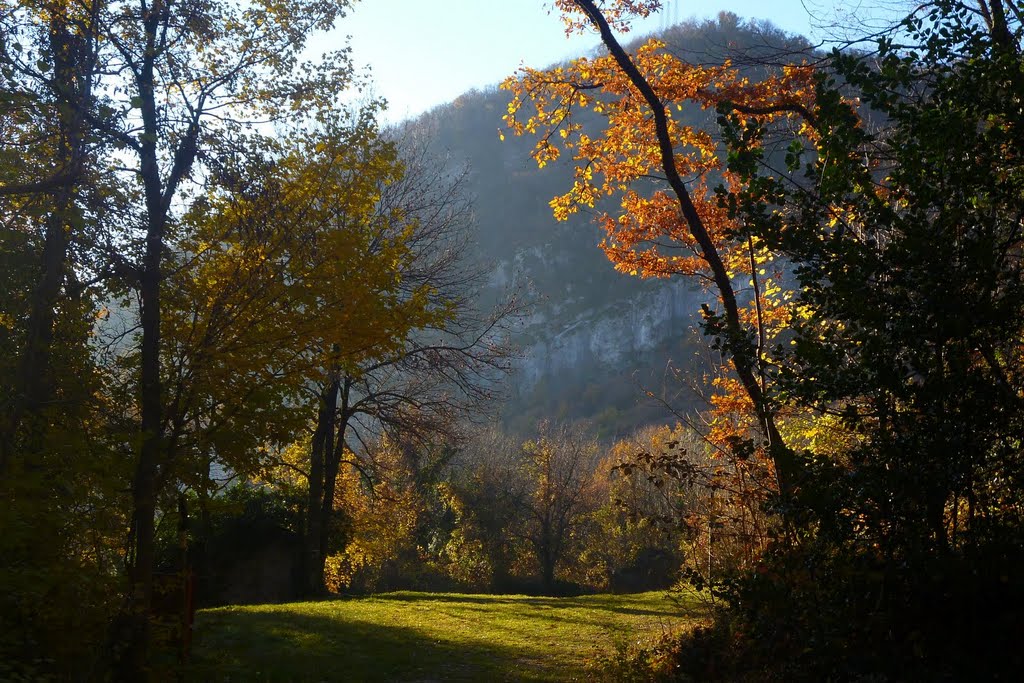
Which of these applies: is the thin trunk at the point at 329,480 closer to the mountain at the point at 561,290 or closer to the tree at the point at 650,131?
the tree at the point at 650,131

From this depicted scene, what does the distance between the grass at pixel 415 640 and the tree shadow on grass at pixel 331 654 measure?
1 cm

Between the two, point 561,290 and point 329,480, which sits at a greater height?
point 561,290

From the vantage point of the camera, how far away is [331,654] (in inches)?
376

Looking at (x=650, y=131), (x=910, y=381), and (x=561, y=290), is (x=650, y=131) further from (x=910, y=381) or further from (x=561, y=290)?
(x=561, y=290)

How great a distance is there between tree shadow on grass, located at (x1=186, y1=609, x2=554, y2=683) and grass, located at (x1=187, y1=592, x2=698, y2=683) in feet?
0.04

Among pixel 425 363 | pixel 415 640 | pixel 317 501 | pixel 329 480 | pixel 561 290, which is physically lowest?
pixel 415 640

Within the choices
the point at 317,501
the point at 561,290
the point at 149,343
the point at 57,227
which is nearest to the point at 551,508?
the point at 317,501

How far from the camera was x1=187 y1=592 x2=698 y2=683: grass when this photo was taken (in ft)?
28.1

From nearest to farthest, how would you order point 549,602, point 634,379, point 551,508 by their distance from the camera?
point 634,379, point 549,602, point 551,508

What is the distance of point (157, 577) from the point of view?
7.20 meters

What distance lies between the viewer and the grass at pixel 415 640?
8.58 m

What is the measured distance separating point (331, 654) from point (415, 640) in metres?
1.82

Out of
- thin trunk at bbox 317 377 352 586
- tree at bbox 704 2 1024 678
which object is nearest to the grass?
thin trunk at bbox 317 377 352 586

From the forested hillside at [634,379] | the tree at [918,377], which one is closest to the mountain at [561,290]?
the forested hillside at [634,379]
